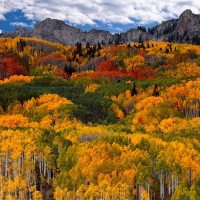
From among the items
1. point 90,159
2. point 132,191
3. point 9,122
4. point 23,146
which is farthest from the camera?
point 9,122

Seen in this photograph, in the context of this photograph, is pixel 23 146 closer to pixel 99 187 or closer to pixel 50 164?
pixel 50 164

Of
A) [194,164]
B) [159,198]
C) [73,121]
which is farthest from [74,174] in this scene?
[73,121]

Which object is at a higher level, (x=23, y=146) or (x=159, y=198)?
(x=23, y=146)

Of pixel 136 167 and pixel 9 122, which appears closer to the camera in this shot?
pixel 136 167

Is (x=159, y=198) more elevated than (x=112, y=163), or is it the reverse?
(x=112, y=163)

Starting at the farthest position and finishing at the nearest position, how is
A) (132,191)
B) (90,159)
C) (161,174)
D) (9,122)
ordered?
(9,122), (90,159), (161,174), (132,191)

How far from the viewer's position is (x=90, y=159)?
124 meters

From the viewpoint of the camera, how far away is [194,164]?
114 metres

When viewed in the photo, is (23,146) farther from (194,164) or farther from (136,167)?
(194,164)

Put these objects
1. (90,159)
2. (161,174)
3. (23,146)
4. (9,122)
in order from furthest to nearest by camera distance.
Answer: (9,122), (23,146), (90,159), (161,174)

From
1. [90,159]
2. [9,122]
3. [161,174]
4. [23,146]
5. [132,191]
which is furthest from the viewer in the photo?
[9,122]

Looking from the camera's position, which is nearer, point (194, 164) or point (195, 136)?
point (194, 164)

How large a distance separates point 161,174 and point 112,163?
15935 millimetres

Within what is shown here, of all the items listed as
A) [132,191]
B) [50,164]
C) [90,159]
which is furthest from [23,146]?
[132,191]
